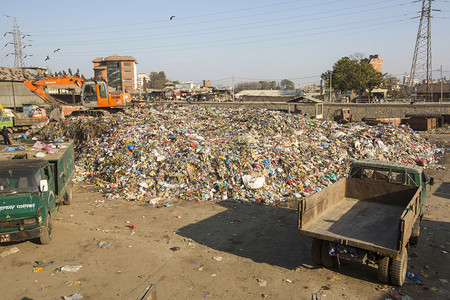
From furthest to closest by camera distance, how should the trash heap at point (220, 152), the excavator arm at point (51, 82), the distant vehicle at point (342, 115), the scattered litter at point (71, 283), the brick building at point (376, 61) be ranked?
the brick building at point (376, 61), the distant vehicle at point (342, 115), the excavator arm at point (51, 82), the trash heap at point (220, 152), the scattered litter at point (71, 283)

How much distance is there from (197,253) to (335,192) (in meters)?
3.22

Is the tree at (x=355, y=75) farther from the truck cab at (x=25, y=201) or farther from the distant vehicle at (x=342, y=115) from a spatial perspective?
the truck cab at (x=25, y=201)

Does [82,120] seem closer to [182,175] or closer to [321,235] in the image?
[182,175]

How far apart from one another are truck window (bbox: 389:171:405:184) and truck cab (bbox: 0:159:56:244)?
745cm

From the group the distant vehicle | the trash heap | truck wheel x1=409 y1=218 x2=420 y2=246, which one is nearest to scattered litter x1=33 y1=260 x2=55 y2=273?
the trash heap

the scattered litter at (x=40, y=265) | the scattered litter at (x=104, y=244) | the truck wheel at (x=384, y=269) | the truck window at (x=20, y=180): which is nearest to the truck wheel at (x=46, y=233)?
the scattered litter at (x=40, y=265)

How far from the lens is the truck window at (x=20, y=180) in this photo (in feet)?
21.5

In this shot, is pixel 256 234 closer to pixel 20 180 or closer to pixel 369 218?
pixel 369 218

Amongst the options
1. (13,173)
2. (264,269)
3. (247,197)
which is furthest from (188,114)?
(264,269)

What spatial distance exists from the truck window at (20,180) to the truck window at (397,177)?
761 centimetres

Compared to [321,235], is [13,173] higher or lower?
higher

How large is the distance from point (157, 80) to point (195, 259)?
85.8 metres

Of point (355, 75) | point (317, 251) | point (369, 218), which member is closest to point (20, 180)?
point (317, 251)

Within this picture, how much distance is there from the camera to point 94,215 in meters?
9.09
